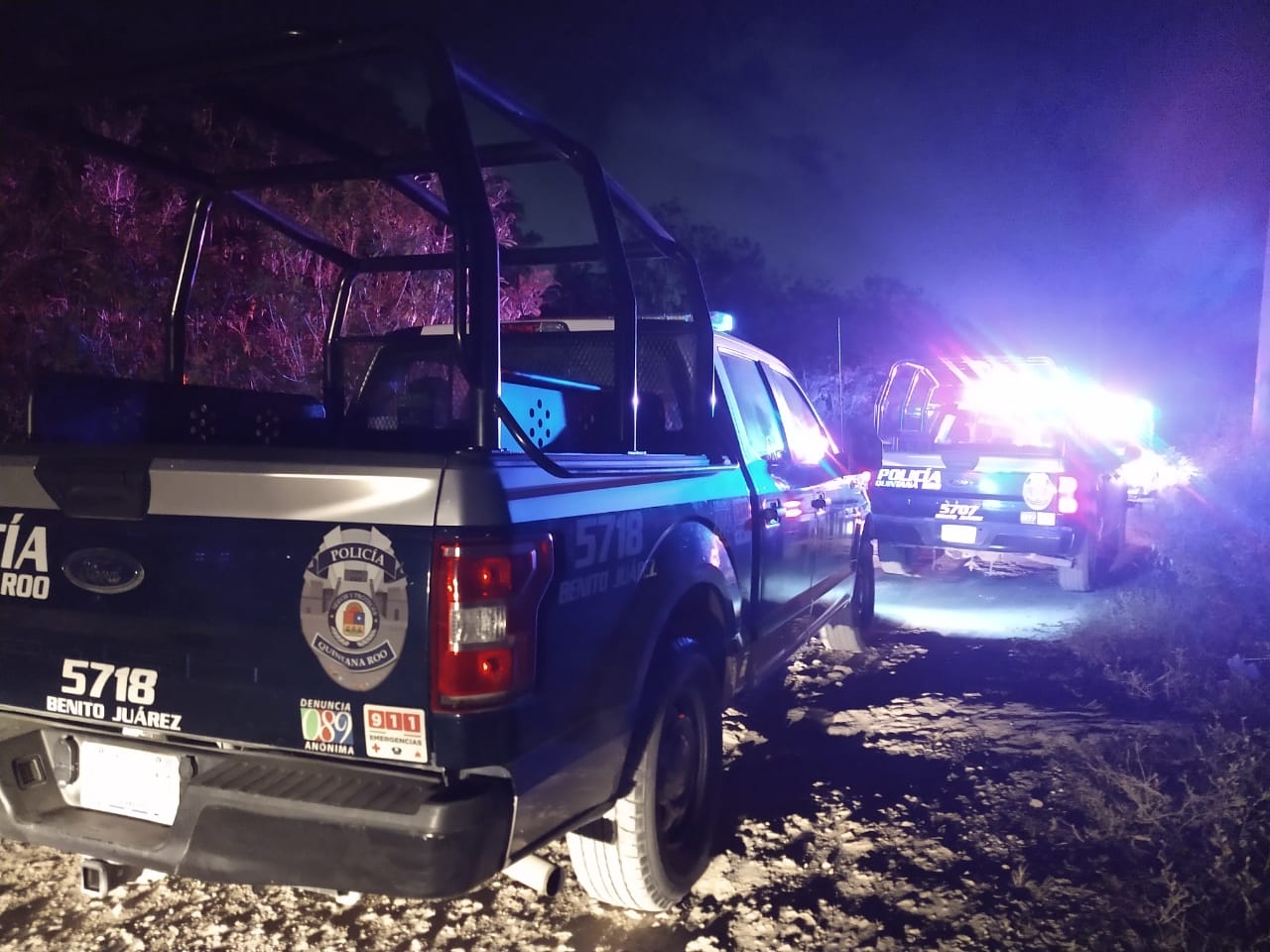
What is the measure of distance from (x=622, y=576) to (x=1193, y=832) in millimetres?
2573

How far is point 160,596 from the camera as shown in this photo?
Answer: 2.23 metres

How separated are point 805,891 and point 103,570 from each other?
2443mm

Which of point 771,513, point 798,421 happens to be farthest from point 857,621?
point 771,513

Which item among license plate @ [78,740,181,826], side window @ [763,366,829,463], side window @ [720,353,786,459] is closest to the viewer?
license plate @ [78,740,181,826]

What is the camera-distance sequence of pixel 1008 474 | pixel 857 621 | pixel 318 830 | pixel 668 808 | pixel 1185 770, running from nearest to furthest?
1. pixel 318 830
2. pixel 668 808
3. pixel 1185 770
4. pixel 857 621
5. pixel 1008 474

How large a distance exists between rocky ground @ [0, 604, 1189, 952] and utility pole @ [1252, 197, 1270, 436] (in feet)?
36.9

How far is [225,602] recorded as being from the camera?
216 centimetres

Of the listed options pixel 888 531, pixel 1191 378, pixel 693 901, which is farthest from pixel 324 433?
pixel 1191 378

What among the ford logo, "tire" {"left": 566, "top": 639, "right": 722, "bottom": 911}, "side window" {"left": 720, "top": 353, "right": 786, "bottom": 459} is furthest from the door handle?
the ford logo

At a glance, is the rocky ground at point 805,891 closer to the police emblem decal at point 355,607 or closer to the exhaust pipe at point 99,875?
the exhaust pipe at point 99,875

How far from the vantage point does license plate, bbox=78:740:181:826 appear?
2.22 meters

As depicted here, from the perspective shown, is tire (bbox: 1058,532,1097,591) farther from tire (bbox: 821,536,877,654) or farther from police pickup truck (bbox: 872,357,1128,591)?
tire (bbox: 821,536,877,654)

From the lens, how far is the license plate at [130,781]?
7.28ft

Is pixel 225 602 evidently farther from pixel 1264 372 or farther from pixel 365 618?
pixel 1264 372
